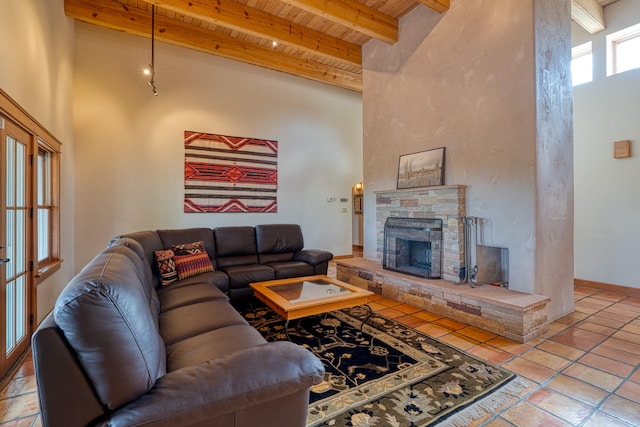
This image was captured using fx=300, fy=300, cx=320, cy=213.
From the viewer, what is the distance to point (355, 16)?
3.89 m

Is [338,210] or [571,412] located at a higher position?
[338,210]

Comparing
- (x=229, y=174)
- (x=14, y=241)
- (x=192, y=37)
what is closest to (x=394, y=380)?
(x=14, y=241)

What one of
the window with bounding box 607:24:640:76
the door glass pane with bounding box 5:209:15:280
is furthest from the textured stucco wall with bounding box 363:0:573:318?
the door glass pane with bounding box 5:209:15:280

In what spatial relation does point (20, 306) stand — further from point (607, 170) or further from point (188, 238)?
point (607, 170)

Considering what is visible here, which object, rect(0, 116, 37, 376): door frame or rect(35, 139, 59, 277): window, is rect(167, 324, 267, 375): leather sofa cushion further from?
rect(35, 139, 59, 277): window

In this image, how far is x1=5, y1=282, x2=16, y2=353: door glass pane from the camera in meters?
2.23

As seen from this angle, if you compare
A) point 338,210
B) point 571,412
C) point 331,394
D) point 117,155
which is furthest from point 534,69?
point 117,155

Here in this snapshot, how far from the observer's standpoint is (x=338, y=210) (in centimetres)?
673

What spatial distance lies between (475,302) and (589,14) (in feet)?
13.4

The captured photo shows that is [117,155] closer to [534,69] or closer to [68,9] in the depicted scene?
[68,9]

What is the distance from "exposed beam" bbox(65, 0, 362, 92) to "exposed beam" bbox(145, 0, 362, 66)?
0.93 m

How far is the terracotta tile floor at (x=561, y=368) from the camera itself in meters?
1.68

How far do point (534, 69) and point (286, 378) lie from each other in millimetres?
3413

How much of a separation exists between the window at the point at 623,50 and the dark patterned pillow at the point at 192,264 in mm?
5795
